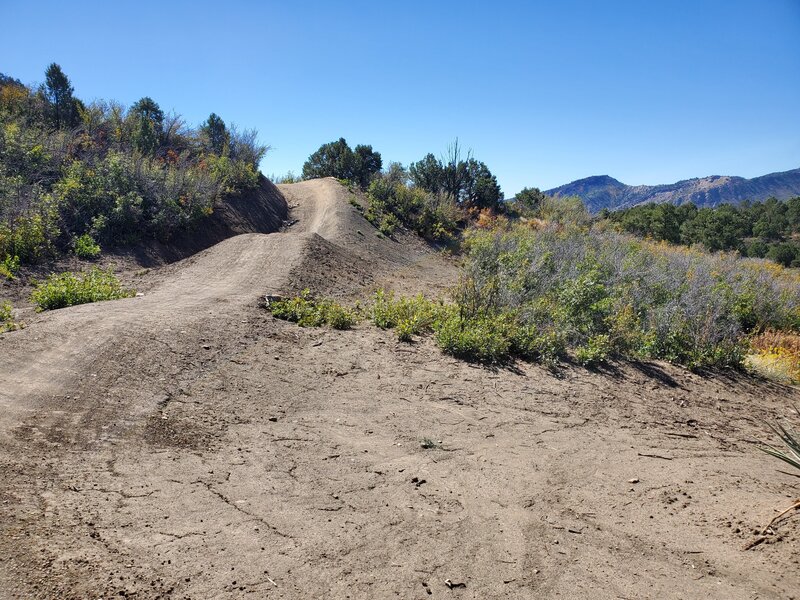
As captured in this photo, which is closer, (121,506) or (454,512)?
(121,506)

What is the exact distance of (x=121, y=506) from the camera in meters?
3.18

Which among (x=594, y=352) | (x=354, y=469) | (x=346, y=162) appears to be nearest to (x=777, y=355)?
(x=594, y=352)

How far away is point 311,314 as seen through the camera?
745 centimetres

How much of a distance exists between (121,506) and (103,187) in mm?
11014

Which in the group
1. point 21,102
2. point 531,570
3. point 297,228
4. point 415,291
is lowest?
point 531,570

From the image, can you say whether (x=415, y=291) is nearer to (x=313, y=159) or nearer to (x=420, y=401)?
(x=420, y=401)

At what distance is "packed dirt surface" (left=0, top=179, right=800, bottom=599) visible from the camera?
2.83m

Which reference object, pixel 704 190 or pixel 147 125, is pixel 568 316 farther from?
pixel 704 190

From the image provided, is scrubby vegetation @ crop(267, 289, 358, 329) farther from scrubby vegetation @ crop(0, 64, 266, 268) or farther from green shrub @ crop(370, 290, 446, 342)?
scrubby vegetation @ crop(0, 64, 266, 268)

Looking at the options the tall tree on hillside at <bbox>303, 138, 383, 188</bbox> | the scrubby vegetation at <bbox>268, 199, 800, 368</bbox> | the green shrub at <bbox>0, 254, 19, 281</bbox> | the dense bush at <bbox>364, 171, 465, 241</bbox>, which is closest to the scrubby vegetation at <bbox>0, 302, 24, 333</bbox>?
the green shrub at <bbox>0, 254, 19, 281</bbox>

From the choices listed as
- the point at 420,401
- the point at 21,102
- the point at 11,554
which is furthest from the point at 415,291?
the point at 21,102

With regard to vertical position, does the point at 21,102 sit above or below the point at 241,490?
above

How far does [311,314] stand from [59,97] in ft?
48.6

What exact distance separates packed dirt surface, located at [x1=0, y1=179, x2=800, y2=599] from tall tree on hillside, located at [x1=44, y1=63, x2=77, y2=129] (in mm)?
12665
